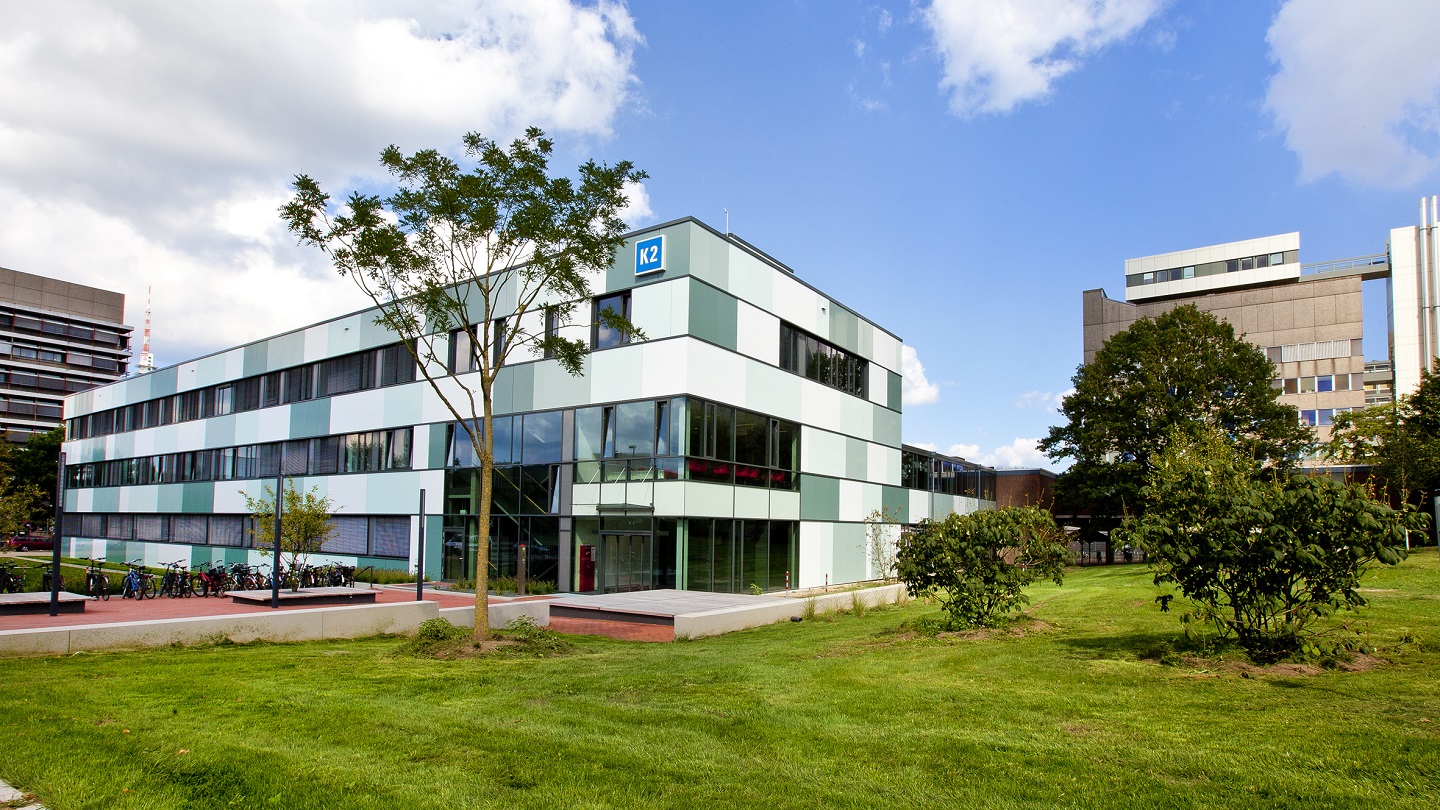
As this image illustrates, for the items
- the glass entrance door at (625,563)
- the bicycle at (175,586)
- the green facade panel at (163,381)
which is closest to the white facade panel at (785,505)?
the glass entrance door at (625,563)

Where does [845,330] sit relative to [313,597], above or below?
above

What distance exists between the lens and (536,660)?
13.4 m

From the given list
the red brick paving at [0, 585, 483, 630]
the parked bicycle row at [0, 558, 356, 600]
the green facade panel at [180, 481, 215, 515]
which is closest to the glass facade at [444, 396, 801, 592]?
the red brick paving at [0, 585, 483, 630]

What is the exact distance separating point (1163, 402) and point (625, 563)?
3030 centimetres

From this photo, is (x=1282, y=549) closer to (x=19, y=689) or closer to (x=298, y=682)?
(x=298, y=682)

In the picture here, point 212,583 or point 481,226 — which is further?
point 212,583

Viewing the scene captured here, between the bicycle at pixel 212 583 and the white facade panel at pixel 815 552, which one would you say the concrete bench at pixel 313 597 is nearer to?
the bicycle at pixel 212 583

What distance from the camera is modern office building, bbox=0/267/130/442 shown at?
333 feet

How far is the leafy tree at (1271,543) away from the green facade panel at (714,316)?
56.4 ft

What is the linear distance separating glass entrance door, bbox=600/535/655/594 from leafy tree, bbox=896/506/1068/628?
1254 cm

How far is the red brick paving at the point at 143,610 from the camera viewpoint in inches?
607

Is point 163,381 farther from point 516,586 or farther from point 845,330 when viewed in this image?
point 845,330

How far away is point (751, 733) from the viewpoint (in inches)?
296

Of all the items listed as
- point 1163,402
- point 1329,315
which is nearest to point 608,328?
point 1163,402
